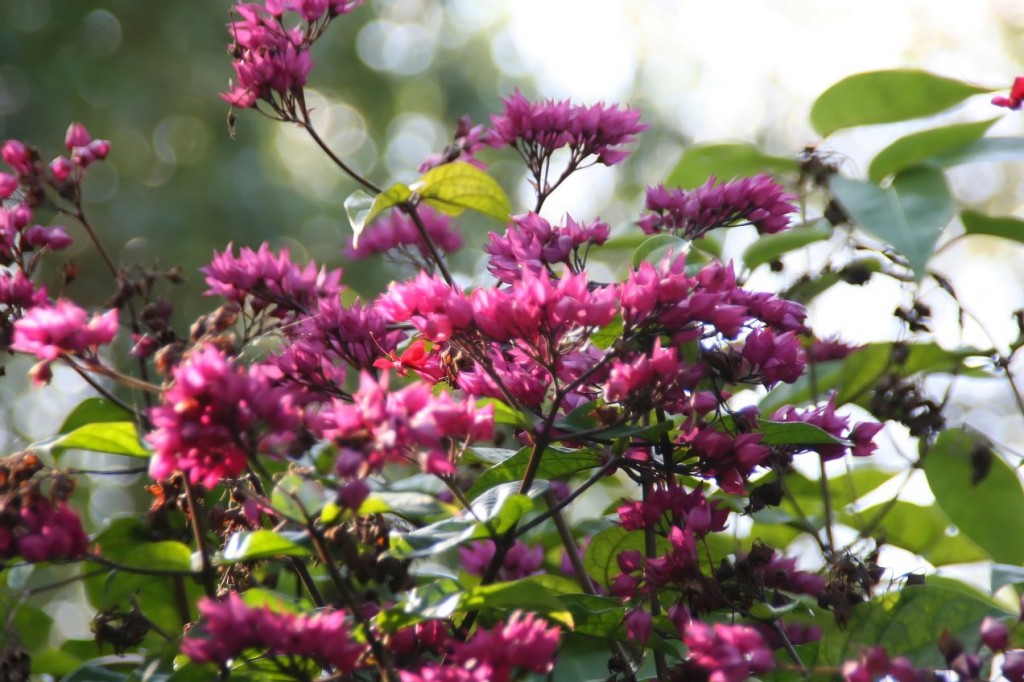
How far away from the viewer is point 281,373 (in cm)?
98

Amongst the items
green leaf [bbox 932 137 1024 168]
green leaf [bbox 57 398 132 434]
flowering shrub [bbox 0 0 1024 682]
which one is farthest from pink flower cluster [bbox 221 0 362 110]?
green leaf [bbox 932 137 1024 168]

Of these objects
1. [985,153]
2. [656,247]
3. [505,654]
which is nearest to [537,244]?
[656,247]

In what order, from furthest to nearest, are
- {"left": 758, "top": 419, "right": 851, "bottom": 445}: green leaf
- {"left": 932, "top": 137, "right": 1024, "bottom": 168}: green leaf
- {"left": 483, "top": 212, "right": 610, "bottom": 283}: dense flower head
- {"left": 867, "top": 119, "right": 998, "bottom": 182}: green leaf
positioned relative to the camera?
{"left": 867, "top": 119, "right": 998, "bottom": 182}: green leaf
{"left": 932, "top": 137, "right": 1024, "bottom": 168}: green leaf
{"left": 483, "top": 212, "right": 610, "bottom": 283}: dense flower head
{"left": 758, "top": 419, "right": 851, "bottom": 445}: green leaf

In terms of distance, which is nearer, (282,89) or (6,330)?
(6,330)

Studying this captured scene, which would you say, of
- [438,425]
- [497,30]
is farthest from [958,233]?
[497,30]

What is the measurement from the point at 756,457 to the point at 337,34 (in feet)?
21.9

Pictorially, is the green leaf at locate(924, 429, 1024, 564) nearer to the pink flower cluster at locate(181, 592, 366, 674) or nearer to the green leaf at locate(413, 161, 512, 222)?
the green leaf at locate(413, 161, 512, 222)

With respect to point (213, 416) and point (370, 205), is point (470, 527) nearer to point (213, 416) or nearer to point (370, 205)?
point (213, 416)

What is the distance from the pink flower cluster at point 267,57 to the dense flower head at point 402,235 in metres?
0.25

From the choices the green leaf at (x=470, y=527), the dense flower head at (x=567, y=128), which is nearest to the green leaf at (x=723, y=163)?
the dense flower head at (x=567, y=128)

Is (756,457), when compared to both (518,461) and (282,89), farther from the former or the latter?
(282,89)

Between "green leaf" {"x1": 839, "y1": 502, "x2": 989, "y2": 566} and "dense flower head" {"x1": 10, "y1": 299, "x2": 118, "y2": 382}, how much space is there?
1.04 m

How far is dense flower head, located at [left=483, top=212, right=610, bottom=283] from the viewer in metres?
1.05

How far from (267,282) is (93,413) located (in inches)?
10.8
